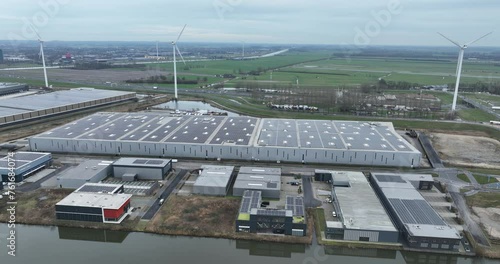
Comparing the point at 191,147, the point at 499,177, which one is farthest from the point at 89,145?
the point at 499,177

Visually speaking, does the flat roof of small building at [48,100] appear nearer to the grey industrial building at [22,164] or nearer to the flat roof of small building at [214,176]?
the grey industrial building at [22,164]

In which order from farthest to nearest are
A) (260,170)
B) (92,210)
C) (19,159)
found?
(19,159), (260,170), (92,210)

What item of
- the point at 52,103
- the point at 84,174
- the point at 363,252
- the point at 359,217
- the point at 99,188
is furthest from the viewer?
the point at 52,103

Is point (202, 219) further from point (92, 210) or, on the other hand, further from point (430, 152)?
point (430, 152)

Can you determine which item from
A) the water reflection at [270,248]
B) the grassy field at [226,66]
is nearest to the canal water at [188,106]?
the water reflection at [270,248]

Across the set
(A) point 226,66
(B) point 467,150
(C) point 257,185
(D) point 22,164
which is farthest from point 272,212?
(A) point 226,66

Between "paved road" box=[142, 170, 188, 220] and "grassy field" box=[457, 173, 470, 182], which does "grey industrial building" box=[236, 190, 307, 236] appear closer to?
"paved road" box=[142, 170, 188, 220]

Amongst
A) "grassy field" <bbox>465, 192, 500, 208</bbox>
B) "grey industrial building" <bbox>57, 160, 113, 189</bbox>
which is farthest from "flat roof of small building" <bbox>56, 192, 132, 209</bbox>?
"grassy field" <bbox>465, 192, 500, 208</bbox>
